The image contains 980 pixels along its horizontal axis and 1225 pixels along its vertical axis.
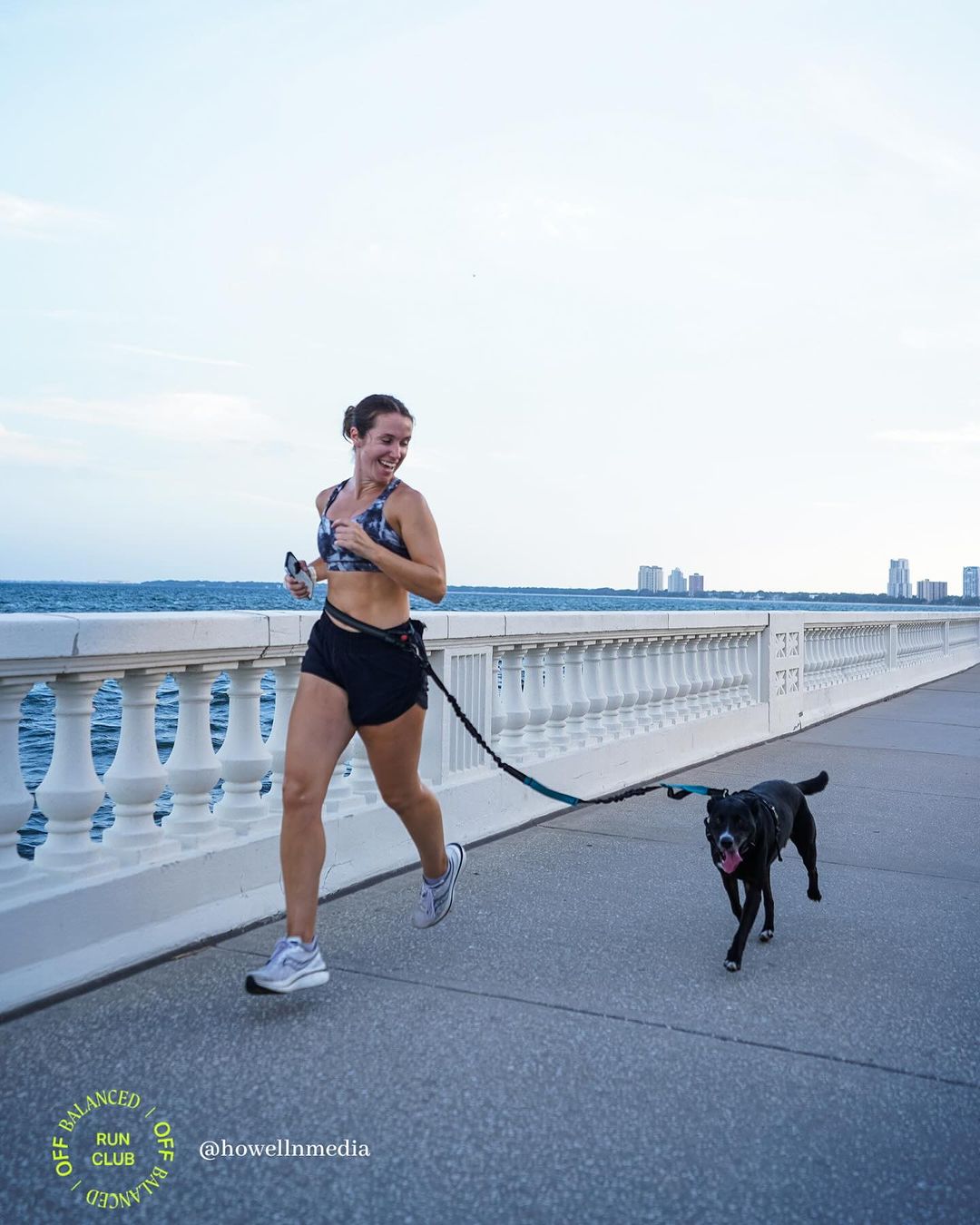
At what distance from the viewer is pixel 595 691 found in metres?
8.16

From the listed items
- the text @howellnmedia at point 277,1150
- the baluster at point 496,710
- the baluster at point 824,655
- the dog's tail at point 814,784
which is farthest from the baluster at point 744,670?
the text @howellnmedia at point 277,1150

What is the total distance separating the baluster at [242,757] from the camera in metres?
4.99

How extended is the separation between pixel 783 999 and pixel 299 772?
1.85 m

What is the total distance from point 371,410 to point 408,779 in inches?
53.4

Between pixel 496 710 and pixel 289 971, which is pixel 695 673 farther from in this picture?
pixel 289 971

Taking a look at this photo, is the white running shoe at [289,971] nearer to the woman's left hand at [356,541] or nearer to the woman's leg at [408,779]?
the woman's leg at [408,779]

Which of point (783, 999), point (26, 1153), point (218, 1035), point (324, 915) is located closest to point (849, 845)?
point (783, 999)

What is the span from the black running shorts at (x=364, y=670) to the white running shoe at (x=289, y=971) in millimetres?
780

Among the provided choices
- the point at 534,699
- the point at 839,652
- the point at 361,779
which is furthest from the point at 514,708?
the point at 839,652

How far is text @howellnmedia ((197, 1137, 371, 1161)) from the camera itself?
9.39ft

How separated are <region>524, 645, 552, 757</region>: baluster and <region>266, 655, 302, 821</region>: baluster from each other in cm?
232

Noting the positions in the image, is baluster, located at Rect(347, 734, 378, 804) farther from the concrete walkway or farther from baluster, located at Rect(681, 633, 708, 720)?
baluster, located at Rect(681, 633, 708, 720)

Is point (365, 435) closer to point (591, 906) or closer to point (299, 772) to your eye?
point (299, 772)

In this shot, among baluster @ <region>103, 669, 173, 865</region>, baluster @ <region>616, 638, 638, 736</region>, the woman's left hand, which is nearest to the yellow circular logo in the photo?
baluster @ <region>103, 669, 173, 865</region>
